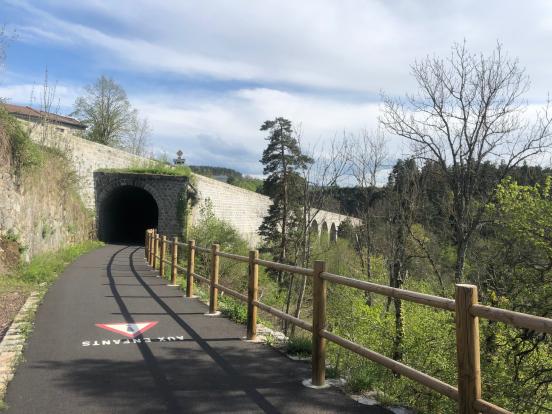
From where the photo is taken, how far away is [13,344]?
5797 millimetres

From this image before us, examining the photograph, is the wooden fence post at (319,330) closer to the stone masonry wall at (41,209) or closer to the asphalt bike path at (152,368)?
the asphalt bike path at (152,368)

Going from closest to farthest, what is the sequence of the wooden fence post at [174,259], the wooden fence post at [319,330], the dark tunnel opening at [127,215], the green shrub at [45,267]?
the wooden fence post at [319,330]
the green shrub at [45,267]
the wooden fence post at [174,259]
the dark tunnel opening at [127,215]

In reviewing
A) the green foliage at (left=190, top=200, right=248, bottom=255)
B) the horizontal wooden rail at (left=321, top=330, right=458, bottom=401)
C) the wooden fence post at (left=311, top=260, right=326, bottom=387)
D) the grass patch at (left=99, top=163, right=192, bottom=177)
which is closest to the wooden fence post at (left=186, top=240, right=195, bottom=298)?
the wooden fence post at (left=311, top=260, right=326, bottom=387)

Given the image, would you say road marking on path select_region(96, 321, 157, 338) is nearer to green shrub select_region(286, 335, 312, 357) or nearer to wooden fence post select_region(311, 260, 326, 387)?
green shrub select_region(286, 335, 312, 357)

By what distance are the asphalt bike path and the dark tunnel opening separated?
20514 millimetres

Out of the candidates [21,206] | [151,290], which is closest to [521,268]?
[151,290]

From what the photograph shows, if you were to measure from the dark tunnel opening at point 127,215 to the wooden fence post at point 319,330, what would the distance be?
952 inches

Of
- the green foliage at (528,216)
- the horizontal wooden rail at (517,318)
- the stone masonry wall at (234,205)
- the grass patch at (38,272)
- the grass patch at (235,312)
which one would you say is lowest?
the grass patch at (235,312)

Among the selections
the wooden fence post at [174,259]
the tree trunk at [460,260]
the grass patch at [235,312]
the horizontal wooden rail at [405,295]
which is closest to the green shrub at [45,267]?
the wooden fence post at [174,259]

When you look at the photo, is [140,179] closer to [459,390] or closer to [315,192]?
[315,192]

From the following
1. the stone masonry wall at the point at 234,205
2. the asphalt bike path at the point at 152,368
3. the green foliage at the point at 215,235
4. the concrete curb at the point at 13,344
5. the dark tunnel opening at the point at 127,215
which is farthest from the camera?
the dark tunnel opening at the point at 127,215

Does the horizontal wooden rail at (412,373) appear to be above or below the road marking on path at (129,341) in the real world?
above

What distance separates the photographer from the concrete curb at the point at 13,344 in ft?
15.3

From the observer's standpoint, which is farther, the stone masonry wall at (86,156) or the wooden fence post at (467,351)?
the stone masonry wall at (86,156)
